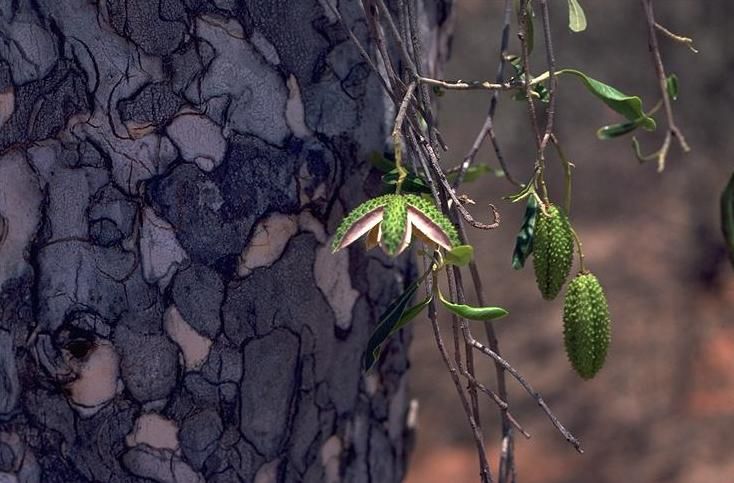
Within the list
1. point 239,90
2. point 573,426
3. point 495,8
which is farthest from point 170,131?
point 495,8

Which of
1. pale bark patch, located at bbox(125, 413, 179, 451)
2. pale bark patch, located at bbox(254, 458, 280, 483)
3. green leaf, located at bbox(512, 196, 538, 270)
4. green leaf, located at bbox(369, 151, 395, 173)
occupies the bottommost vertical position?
pale bark patch, located at bbox(254, 458, 280, 483)

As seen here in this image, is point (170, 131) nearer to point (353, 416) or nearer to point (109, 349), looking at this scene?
point (109, 349)

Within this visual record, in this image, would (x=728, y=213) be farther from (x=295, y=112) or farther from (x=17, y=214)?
(x=17, y=214)

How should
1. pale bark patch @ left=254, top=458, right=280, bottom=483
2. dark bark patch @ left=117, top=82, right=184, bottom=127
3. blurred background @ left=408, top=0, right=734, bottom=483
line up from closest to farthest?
1. dark bark patch @ left=117, top=82, right=184, bottom=127
2. pale bark patch @ left=254, top=458, right=280, bottom=483
3. blurred background @ left=408, top=0, right=734, bottom=483

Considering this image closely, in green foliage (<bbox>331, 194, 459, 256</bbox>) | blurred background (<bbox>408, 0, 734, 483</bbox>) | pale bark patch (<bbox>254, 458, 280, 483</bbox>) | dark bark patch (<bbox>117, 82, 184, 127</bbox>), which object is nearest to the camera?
green foliage (<bbox>331, 194, 459, 256</bbox>)

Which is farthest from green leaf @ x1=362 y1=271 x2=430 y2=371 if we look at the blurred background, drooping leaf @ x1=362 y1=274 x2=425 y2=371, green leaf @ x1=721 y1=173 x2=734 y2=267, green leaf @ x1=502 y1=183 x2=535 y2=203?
the blurred background

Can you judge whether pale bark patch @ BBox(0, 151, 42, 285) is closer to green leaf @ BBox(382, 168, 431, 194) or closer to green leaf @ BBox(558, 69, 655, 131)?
green leaf @ BBox(382, 168, 431, 194)

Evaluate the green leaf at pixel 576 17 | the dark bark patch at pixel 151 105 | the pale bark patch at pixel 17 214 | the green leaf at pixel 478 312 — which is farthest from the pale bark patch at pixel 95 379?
the green leaf at pixel 576 17
